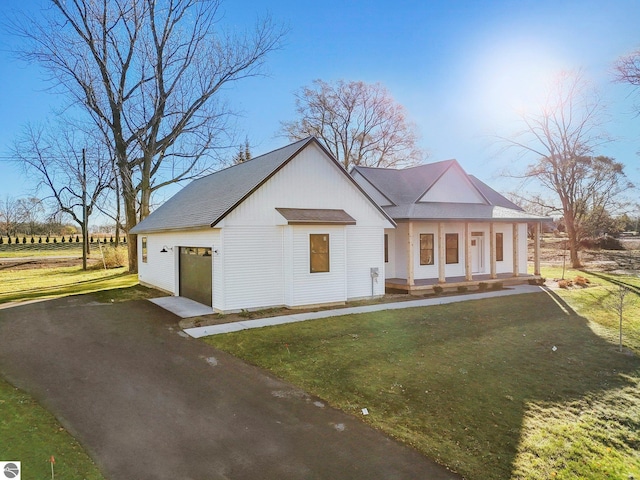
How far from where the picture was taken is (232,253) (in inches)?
489

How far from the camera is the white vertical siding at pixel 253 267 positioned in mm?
12406

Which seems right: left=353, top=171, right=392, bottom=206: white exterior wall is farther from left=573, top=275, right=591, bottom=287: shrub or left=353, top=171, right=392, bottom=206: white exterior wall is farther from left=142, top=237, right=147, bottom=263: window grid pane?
left=142, top=237, right=147, bottom=263: window grid pane

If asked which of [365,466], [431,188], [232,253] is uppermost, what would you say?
[431,188]

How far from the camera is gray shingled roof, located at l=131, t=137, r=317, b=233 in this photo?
509 inches

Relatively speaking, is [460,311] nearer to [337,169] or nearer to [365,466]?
[337,169]

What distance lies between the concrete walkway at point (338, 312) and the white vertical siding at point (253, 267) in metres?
1.21

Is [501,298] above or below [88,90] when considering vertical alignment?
below

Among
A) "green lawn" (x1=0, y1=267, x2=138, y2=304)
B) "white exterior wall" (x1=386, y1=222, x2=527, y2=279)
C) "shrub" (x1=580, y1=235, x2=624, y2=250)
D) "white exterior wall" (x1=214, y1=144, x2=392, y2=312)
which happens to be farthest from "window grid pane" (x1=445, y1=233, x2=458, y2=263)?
"shrub" (x1=580, y1=235, x2=624, y2=250)

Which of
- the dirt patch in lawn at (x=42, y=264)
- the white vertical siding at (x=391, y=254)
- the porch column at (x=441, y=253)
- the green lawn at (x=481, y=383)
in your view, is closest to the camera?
the green lawn at (x=481, y=383)

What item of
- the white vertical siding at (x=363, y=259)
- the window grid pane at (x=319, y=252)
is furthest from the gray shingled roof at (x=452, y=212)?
the window grid pane at (x=319, y=252)

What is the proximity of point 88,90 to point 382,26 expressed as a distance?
18.2 meters

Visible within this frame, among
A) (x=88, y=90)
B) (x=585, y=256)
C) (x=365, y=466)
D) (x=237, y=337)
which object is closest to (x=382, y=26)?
(x=237, y=337)

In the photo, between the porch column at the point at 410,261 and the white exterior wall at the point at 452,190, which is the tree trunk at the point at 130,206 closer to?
the porch column at the point at 410,261

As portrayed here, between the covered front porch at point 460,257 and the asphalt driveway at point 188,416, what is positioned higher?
the covered front porch at point 460,257
